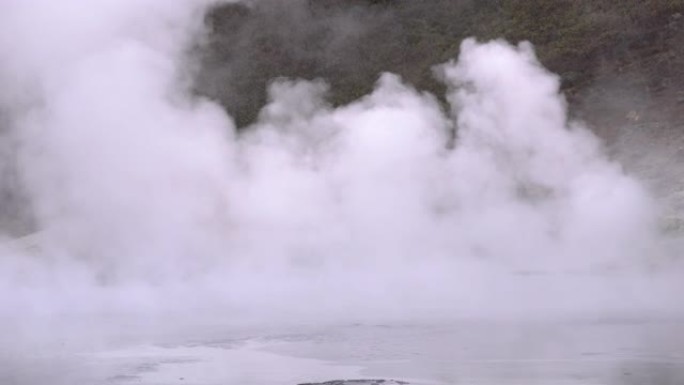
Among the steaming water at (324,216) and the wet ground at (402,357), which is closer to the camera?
the wet ground at (402,357)

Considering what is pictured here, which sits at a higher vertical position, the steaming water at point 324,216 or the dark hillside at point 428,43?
the dark hillside at point 428,43

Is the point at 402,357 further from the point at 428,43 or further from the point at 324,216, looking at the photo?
the point at 428,43

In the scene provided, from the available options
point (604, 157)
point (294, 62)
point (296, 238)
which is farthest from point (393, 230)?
point (294, 62)

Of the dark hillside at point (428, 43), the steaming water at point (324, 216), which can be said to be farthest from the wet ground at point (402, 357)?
the dark hillside at point (428, 43)

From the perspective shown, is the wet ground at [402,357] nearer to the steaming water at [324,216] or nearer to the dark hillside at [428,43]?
the steaming water at [324,216]

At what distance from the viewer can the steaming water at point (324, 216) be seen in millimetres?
16609

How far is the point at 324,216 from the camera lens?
1928cm

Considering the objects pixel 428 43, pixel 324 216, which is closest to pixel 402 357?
pixel 324 216

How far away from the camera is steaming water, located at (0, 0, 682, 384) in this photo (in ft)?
54.5

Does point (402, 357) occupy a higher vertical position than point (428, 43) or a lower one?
lower

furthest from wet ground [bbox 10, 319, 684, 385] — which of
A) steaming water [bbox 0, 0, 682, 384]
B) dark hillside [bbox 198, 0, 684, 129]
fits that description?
dark hillside [bbox 198, 0, 684, 129]

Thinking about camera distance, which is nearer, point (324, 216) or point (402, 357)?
point (402, 357)

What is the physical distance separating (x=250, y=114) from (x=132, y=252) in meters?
4.05

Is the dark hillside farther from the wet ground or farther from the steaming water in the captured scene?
the wet ground
